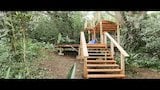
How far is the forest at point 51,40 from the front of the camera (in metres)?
4.48

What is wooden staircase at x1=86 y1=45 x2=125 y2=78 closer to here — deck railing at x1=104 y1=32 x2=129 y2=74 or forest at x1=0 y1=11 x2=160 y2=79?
deck railing at x1=104 y1=32 x2=129 y2=74

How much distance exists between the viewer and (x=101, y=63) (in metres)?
5.65

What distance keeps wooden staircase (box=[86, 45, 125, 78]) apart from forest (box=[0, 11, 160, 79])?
0.49 meters

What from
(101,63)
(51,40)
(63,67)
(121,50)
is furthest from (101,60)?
(51,40)

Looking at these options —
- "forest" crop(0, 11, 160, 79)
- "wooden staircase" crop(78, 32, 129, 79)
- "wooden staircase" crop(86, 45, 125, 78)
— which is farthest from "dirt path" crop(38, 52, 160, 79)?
"wooden staircase" crop(86, 45, 125, 78)

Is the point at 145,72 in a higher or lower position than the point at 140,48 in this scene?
lower

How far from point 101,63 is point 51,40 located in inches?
58.6

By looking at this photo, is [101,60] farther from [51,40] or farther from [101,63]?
[51,40]

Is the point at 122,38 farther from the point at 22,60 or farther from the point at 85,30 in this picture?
the point at 22,60

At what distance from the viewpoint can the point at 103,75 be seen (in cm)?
516
